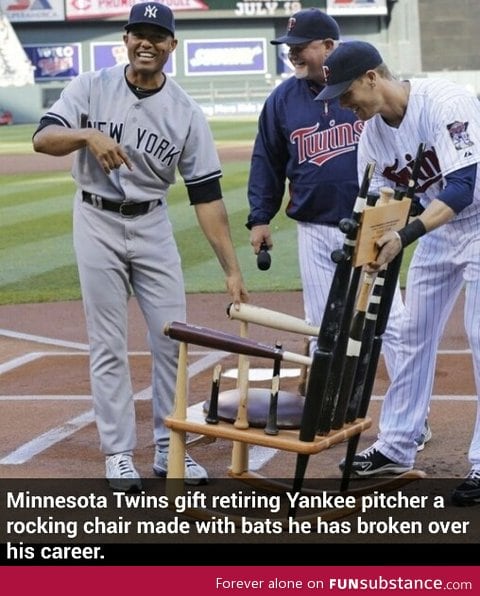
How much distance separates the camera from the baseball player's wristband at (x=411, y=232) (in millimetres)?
4660

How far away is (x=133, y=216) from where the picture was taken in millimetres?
5555

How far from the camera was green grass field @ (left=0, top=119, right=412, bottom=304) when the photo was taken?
466 inches

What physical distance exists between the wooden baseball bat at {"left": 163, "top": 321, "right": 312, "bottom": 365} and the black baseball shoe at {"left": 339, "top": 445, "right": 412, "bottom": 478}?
3.46 ft

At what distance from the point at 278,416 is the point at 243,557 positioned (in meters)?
0.59

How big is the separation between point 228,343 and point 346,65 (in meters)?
1.12

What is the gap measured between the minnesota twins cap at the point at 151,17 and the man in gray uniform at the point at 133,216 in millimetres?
11

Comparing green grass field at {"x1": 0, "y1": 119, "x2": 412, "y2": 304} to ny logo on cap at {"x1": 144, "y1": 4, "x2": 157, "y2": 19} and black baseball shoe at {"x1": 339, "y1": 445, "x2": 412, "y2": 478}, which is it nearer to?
black baseball shoe at {"x1": 339, "y1": 445, "x2": 412, "y2": 478}

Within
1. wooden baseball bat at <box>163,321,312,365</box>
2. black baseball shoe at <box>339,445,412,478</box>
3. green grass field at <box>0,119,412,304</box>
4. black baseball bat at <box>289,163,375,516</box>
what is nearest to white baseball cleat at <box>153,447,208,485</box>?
black baseball shoe at <box>339,445,412,478</box>

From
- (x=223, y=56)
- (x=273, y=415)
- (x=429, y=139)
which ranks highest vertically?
(x=429, y=139)

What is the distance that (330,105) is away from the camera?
245 inches

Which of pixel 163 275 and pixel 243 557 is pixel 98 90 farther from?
pixel 243 557

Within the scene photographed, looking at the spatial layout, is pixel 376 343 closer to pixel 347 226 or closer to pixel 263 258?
pixel 347 226

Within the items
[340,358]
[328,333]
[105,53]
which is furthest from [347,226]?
[105,53]

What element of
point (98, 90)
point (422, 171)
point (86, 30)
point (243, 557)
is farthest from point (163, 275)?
point (86, 30)
